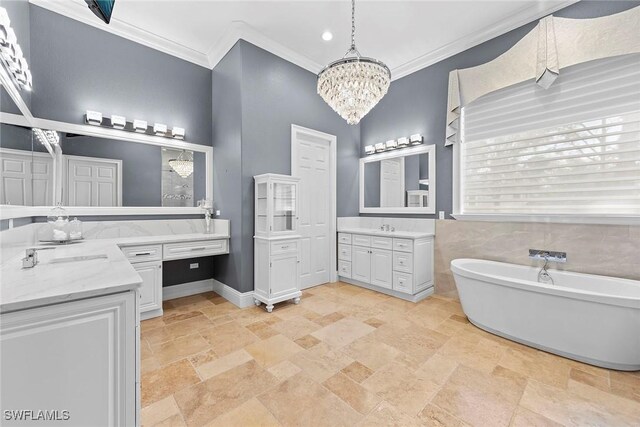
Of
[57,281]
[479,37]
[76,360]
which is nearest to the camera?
[76,360]

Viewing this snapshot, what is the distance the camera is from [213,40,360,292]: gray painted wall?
3445mm

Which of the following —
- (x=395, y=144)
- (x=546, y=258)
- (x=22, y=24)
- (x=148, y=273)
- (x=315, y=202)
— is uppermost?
(x=22, y=24)

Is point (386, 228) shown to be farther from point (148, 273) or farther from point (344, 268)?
point (148, 273)

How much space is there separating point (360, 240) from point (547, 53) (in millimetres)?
3089

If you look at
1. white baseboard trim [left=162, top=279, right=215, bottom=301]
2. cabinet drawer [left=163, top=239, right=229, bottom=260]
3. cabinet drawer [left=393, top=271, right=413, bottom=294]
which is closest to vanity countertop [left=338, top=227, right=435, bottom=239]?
cabinet drawer [left=393, top=271, right=413, bottom=294]

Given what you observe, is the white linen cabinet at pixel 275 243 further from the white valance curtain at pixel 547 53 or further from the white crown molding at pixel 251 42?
the white valance curtain at pixel 547 53

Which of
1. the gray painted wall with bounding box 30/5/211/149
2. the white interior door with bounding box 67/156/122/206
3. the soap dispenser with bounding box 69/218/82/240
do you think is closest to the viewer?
the soap dispenser with bounding box 69/218/82/240

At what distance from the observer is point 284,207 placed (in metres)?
3.59

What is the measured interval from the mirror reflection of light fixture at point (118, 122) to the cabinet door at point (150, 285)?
1.75 meters

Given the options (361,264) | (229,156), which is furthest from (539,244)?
(229,156)

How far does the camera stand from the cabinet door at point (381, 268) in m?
3.80

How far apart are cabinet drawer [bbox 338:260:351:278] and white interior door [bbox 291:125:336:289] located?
0.38 feet

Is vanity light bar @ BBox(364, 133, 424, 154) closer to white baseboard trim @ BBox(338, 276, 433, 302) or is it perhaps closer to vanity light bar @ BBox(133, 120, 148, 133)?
white baseboard trim @ BBox(338, 276, 433, 302)

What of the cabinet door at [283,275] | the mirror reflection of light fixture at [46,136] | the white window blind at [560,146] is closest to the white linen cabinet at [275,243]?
the cabinet door at [283,275]
